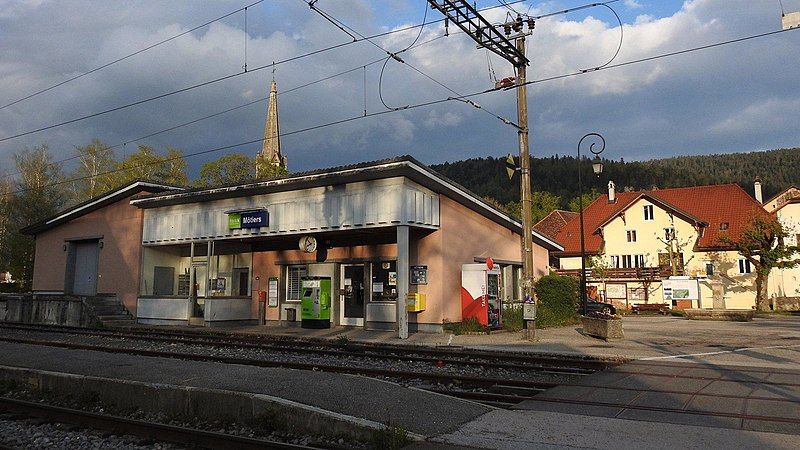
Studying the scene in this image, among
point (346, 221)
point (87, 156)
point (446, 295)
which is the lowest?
point (446, 295)

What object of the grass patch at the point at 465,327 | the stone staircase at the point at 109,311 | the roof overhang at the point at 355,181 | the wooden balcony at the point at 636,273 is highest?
the roof overhang at the point at 355,181

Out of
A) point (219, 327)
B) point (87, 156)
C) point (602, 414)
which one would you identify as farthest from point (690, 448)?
point (87, 156)

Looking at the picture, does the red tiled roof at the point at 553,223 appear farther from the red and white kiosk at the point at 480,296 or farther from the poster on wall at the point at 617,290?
the red and white kiosk at the point at 480,296

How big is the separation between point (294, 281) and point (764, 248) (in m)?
32.4

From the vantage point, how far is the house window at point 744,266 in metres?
44.1

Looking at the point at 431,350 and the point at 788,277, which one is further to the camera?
the point at 788,277

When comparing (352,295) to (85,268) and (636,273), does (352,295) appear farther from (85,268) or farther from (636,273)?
(636,273)

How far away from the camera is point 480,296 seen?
69.4 feet

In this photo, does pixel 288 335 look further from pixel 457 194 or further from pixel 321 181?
pixel 457 194

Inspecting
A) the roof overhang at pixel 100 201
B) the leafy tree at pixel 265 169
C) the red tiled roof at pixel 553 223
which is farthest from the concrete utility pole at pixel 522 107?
the red tiled roof at pixel 553 223

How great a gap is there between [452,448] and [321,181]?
1570cm

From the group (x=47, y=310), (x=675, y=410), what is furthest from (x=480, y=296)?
(x=47, y=310)

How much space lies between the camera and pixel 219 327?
23969 mm

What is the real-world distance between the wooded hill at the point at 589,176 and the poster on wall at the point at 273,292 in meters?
88.1
